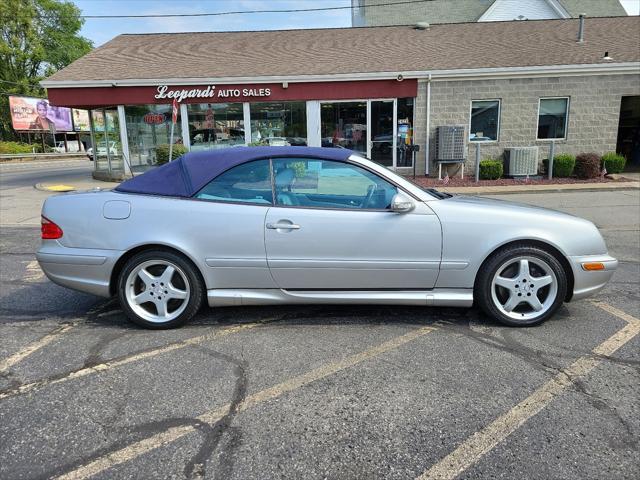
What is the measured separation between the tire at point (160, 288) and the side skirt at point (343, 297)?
0.19 metres

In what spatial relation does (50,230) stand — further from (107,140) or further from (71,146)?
(71,146)

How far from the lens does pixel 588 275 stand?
3885 mm

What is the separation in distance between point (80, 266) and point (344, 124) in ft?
44.4

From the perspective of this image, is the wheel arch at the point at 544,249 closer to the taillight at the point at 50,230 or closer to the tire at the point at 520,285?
the tire at the point at 520,285

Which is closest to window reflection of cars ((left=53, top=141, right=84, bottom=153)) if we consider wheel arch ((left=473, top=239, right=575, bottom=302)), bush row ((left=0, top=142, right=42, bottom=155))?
bush row ((left=0, top=142, right=42, bottom=155))

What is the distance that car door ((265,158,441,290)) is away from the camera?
378cm

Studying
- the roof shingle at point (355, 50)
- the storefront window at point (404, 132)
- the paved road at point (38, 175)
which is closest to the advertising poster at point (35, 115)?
the paved road at point (38, 175)

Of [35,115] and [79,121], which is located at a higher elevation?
[35,115]

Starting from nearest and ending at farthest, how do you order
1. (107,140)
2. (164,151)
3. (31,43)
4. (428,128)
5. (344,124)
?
(164,151) < (428,128) < (344,124) < (107,140) < (31,43)

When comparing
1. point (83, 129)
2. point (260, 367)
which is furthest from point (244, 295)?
point (83, 129)

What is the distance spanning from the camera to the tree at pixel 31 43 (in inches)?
2013

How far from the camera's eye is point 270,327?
4000mm

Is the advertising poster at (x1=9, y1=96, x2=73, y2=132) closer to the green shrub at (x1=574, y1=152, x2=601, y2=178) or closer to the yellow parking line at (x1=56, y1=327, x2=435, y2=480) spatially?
the green shrub at (x1=574, y1=152, x2=601, y2=178)

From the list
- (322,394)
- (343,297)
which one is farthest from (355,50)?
(322,394)
